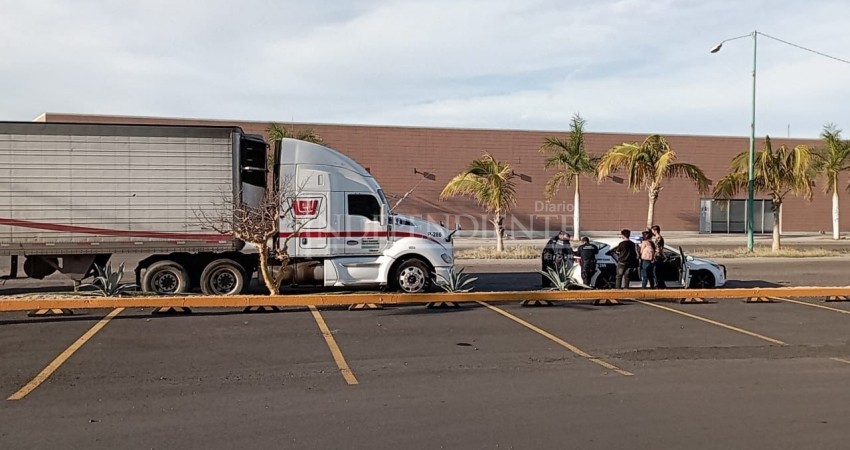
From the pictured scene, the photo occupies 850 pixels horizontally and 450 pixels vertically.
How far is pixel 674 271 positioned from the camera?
1625cm

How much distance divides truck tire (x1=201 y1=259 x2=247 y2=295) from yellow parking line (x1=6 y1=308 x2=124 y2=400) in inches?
97.3

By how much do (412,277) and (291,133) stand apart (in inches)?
1033

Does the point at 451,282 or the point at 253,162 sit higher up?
the point at 253,162

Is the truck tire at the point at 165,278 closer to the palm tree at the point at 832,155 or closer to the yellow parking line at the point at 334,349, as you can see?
the yellow parking line at the point at 334,349

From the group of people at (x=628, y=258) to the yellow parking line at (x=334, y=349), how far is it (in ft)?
17.7

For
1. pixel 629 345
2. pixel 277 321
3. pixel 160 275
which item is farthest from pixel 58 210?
pixel 629 345

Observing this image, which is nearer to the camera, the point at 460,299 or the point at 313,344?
the point at 313,344

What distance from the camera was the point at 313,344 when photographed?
986 cm

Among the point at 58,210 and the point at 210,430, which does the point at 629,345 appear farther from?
the point at 58,210

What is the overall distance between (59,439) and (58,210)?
346 inches

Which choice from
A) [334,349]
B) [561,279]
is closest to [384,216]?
[561,279]

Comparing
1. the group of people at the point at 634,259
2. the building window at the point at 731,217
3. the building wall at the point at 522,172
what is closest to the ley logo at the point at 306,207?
the group of people at the point at 634,259

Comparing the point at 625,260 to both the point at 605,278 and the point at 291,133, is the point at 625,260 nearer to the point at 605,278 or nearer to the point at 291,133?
the point at 605,278

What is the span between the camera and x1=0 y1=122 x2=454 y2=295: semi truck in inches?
527
